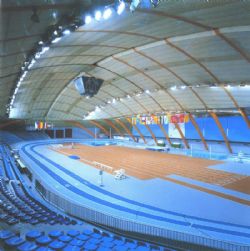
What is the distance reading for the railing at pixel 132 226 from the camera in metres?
6.79

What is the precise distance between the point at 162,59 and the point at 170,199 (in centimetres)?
1269

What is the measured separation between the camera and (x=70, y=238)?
632 centimetres

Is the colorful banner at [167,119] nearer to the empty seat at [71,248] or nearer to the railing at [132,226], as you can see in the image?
the railing at [132,226]

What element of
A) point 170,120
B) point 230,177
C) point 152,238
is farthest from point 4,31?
point 170,120

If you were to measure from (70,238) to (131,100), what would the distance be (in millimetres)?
29973

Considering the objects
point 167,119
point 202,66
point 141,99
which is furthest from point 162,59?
point 141,99

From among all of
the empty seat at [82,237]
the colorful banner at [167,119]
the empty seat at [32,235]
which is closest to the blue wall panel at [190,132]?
the colorful banner at [167,119]

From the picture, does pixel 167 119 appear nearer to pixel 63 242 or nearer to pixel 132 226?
pixel 132 226

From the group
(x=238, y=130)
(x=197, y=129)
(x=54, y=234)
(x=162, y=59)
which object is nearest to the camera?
(x=54, y=234)

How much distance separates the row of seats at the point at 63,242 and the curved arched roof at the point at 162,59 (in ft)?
33.5

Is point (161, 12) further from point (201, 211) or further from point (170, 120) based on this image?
point (170, 120)

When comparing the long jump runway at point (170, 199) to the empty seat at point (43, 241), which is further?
the long jump runway at point (170, 199)

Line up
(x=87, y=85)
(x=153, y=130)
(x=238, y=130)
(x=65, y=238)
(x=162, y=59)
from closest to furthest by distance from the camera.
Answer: (x=65, y=238)
(x=162, y=59)
(x=87, y=85)
(x=238, y=130)
(x=153, y=130)

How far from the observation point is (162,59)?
1967cm
